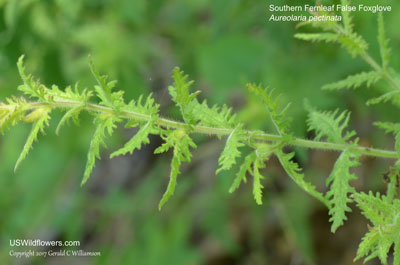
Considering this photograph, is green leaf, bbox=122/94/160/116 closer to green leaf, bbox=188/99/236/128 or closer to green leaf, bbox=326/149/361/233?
green leaf, bbox=188/99/236/128

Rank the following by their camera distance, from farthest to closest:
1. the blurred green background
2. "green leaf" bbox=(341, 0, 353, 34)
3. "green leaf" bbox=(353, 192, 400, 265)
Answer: the blurred green background → "green leaf" bbox=(341, 0, 353, 34) → "green leaf" bbox=(353, 192, 400, 265)

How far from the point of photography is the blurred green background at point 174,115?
7.54 ft

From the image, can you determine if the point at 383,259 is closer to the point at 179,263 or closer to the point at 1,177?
the point at 179,263

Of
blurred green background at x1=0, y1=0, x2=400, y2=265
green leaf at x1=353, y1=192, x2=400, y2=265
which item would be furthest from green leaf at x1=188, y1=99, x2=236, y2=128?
blurred green background at x1=0, y1=0, x2=400, y2=265

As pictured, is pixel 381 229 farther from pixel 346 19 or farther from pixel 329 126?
pixel 346 19

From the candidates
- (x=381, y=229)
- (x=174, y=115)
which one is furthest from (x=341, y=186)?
(x=174, y=115)

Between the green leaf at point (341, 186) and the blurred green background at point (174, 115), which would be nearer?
the green leaf at point (341, 186)

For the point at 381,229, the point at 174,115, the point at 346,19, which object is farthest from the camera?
the point at 174,115

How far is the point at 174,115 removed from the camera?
Answer: 2.77 m

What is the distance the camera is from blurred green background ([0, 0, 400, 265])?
230 centimetres

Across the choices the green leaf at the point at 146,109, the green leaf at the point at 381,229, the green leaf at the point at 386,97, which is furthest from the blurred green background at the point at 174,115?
the green leaf at the point at 146,109

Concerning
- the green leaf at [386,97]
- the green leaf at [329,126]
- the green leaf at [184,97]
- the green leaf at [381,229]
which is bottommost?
the green leaf at [381,229]

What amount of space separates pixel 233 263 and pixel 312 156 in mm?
1041

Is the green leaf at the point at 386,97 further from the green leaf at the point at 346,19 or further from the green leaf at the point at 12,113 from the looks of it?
the green leaf at the point at 12,113
